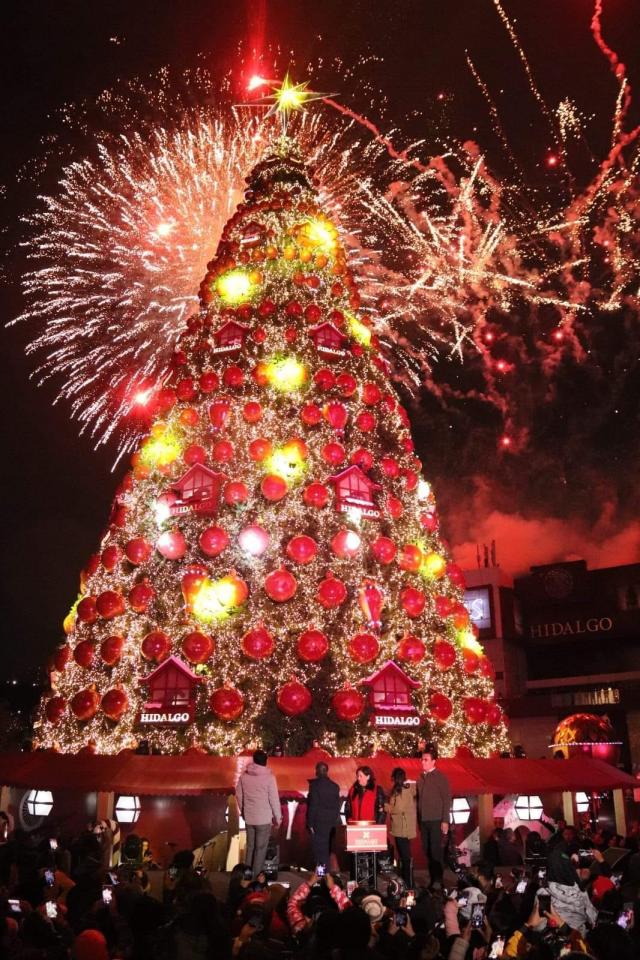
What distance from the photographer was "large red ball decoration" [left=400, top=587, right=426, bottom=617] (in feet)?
62.5

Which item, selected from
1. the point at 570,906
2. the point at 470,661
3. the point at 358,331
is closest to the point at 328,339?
the point at 358,331

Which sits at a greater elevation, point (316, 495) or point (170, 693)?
point (316, 495)

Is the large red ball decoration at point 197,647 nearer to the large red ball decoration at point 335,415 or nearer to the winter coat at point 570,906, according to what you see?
the large red ball decoration at point 335,415

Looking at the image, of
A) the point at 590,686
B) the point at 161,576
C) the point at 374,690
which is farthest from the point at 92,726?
the point at 590,686

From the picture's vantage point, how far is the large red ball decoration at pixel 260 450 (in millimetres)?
19250

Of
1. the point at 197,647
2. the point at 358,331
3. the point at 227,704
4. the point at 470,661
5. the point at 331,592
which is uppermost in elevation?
the point at 358,331

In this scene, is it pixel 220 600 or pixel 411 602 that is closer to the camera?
pixel 220 600

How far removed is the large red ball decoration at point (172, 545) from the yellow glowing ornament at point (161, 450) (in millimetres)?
1978

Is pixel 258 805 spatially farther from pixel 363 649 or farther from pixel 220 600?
pixel 220 600

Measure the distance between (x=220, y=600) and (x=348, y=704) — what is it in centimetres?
342

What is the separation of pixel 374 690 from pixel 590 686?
3821cm

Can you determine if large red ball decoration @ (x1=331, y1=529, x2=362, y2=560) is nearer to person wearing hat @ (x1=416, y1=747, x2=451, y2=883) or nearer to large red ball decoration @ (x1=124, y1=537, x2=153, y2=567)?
large red ball decoration @ (x1=124, y1=537, x2=153, y2=567)

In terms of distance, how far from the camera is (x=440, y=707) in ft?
60.4

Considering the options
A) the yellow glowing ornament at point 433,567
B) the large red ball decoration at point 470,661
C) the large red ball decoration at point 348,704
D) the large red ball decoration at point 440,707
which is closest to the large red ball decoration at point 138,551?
the large red ball decoration at point 348,704
